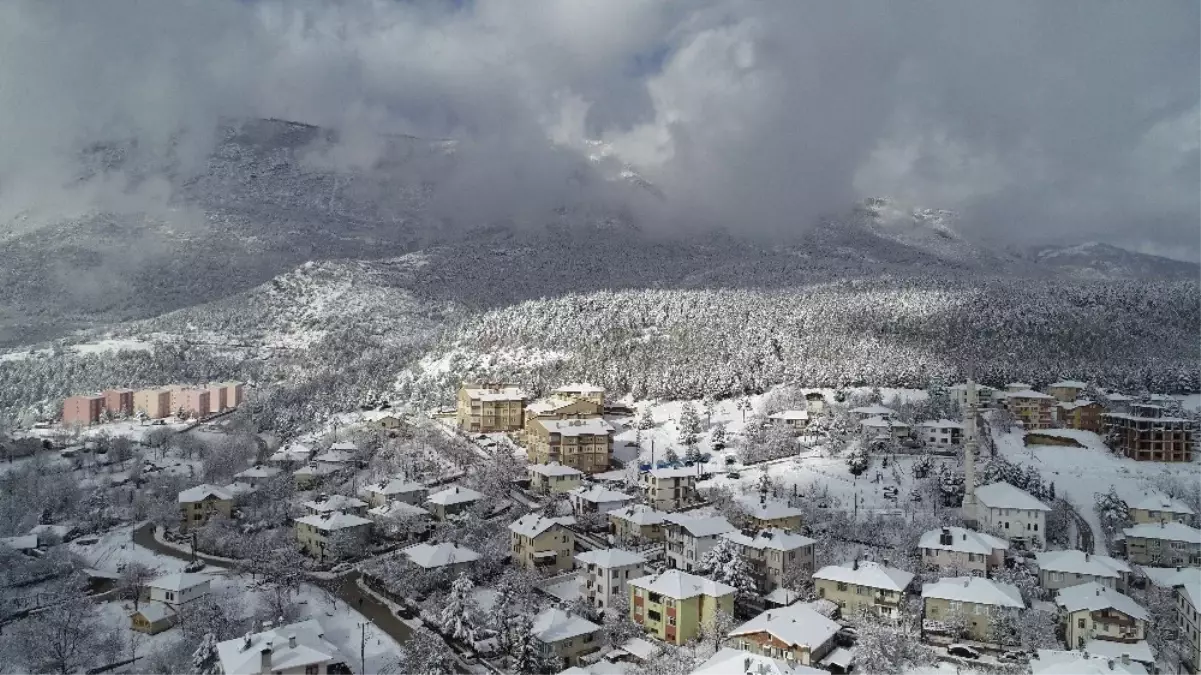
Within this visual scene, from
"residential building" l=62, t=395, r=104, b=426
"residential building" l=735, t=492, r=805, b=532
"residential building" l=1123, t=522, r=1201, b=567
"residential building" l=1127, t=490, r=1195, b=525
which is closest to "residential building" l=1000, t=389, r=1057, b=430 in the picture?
"residential building" l=1127, t=490, r=1195, b=525

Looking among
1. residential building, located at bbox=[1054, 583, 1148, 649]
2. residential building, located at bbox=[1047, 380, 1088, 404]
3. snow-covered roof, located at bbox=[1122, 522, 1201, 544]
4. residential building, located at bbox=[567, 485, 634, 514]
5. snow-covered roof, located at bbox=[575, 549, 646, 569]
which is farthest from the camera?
residential building, located at bbox=[1047, 380, 1088, 404]

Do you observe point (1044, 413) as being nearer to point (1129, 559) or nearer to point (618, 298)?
point (1129, 559)

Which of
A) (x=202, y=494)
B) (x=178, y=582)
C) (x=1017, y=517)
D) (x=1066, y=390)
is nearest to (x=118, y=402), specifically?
(x=202, y=494)

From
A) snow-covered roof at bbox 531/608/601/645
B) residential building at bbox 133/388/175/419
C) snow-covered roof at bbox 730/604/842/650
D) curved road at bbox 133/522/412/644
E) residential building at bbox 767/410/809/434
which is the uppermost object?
residential building at bbox 767/410/809/434

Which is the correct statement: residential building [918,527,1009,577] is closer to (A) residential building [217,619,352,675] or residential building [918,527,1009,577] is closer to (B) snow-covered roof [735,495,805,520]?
(B) snow-covered roof [735,495,805,520]

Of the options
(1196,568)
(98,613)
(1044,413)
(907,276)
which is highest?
(907,276)

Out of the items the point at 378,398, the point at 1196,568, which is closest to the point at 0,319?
the point at 378,398
